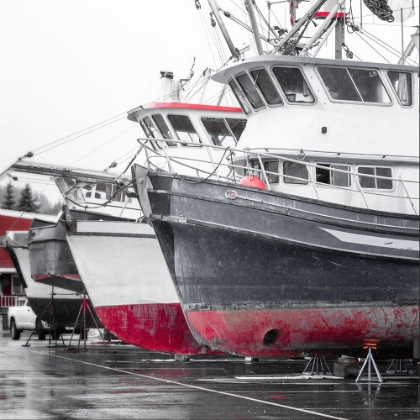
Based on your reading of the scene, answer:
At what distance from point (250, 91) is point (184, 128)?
5.71 metres

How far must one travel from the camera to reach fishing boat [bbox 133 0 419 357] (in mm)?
14859

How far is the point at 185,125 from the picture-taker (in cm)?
2277

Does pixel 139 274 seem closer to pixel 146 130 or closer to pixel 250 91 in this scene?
pixel 146 130

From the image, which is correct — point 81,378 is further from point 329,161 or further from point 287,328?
point 329,161

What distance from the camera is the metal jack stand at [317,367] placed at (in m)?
15.5

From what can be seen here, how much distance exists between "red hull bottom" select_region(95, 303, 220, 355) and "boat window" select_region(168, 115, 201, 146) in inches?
180

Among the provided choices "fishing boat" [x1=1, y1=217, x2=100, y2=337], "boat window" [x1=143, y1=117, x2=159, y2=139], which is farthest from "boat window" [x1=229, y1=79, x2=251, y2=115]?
"fishing boat" [x1=1, y1=217, x2=100, y2=337]

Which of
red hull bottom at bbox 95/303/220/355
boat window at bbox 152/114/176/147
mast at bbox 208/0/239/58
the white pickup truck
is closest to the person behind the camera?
mast at bbox 208/0/239/58

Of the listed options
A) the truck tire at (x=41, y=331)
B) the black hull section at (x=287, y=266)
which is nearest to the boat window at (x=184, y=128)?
the black hull section at (x=287, y=266)

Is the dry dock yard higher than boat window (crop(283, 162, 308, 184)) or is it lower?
lower

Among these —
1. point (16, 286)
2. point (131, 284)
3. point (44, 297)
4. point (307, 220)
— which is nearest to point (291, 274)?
point (307, 220)

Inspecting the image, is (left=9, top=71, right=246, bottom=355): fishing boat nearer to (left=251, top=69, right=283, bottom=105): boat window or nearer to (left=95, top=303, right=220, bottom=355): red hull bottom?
(left=95, top=303, right=220, bottom=355): red hull bottom

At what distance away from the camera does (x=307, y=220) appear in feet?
48.5

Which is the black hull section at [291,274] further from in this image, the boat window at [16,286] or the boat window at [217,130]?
the boat window at [16,286]
